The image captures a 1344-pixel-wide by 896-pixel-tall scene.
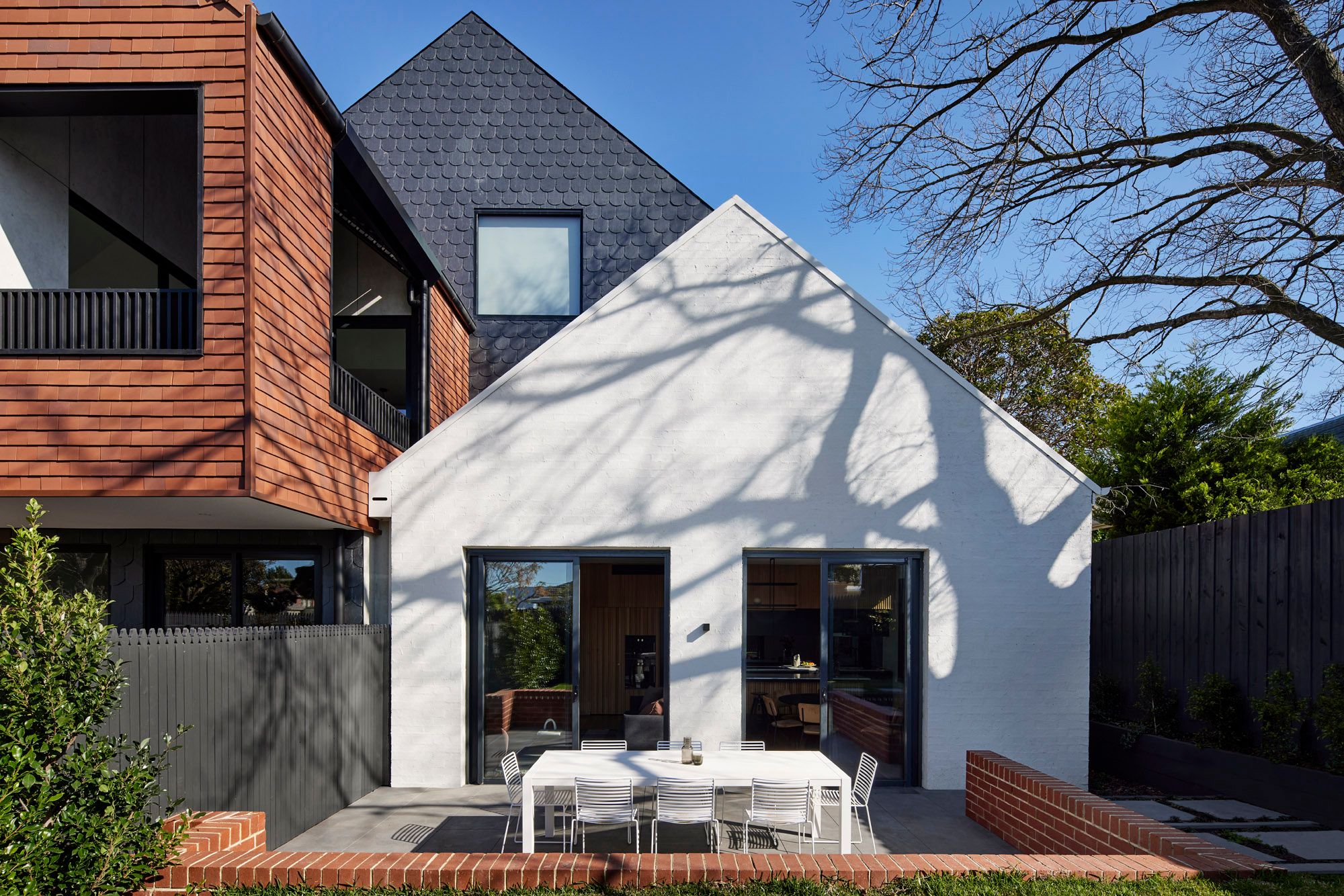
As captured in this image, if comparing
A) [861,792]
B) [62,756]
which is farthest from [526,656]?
[62,756]

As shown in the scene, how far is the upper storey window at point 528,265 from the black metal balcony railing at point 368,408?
8.90 feet

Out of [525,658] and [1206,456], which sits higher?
[1206,456]

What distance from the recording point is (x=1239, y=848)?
20.7ft

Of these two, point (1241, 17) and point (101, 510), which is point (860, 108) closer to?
point (1241, 17)

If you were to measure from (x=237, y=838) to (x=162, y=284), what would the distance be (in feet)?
22.3

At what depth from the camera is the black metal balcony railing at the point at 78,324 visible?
254 inches

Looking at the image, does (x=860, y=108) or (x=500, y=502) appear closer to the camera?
(x=500, y=502)

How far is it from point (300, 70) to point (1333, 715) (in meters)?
10.1

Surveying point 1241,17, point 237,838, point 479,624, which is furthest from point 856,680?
point 1241,17

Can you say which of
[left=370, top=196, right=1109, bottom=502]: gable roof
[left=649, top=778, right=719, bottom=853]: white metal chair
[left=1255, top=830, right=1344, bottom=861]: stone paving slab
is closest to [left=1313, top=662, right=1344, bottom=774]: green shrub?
[left=1255, top=830, right=1344, bottom=861]: stone paving slab

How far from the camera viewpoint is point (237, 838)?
509 centimetres

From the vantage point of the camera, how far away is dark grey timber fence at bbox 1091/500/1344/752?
7.35 m

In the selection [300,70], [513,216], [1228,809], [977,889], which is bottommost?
[1228,809]

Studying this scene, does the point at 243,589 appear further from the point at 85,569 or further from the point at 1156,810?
the point at 1156,810
